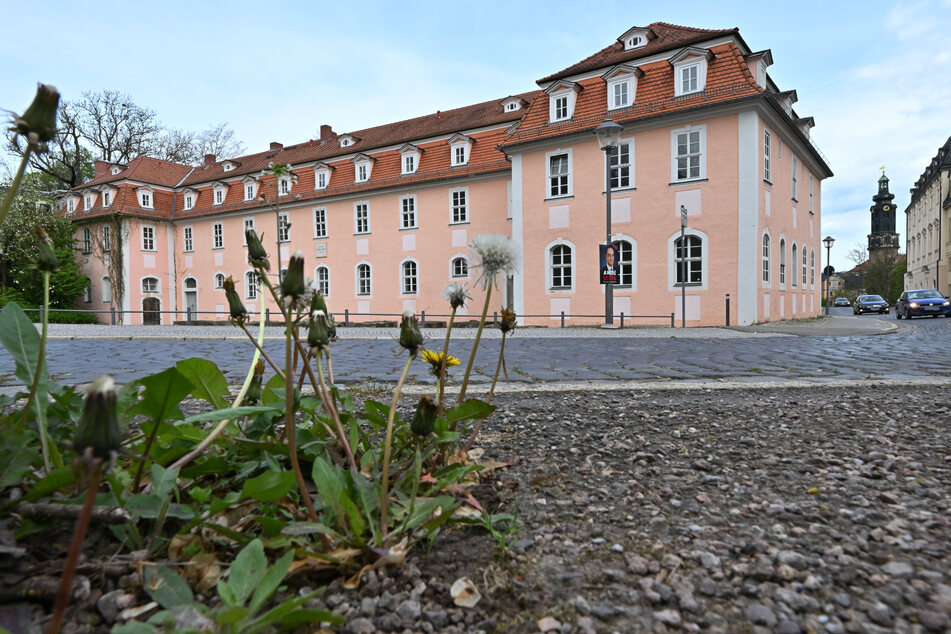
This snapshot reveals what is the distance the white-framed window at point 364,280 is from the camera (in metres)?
28.0

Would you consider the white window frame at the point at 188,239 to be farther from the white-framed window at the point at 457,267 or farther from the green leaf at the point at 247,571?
the green leaf at the point at 247,571

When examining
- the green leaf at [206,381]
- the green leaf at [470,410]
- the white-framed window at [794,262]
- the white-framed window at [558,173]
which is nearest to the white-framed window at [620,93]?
the white-framed window at [558,173]

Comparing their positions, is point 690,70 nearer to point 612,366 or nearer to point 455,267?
point 455,267

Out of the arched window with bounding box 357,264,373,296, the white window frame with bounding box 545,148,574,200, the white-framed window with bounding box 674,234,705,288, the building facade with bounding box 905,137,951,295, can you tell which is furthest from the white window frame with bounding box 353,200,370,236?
the building facade with bounding box 905,137,951,295

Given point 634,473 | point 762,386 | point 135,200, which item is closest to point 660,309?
point 762,386

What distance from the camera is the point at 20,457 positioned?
1148 millimetres

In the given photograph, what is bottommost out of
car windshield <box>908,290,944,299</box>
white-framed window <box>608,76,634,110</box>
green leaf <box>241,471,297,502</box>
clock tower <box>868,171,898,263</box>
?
green leaf <box>241,471,297,502</box>

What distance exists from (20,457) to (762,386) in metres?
3.77

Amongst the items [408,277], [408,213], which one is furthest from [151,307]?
[408,213]

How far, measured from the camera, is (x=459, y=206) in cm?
2538

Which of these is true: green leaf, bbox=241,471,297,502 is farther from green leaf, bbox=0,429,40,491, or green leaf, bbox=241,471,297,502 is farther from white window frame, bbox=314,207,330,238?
white window frame, bbox=314,207,330,238

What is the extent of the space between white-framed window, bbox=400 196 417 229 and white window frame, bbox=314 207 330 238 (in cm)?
472

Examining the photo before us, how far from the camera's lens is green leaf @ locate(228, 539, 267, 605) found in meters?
1.00

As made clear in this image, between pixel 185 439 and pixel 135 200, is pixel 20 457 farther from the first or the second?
pixel 135 200
